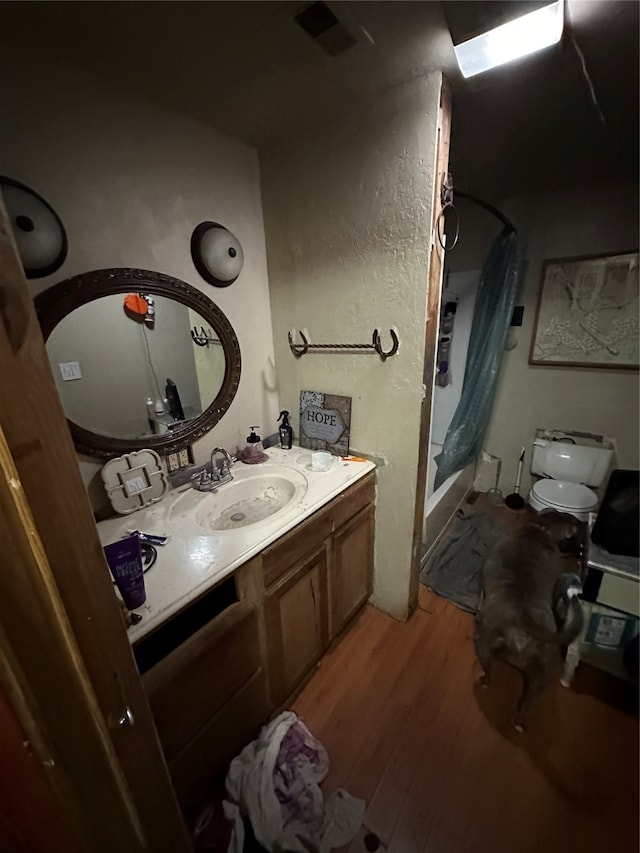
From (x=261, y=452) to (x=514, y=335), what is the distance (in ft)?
5.02

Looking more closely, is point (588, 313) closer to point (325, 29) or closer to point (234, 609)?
point (325, 29)

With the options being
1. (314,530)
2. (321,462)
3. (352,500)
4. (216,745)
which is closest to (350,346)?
(321,462)

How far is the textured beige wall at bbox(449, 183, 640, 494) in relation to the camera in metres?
0.96

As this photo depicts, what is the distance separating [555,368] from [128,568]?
5.74 feet

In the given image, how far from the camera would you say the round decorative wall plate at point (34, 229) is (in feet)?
2.56

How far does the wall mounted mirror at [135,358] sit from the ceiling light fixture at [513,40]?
1057 mm

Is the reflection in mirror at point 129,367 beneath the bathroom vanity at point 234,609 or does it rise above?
above

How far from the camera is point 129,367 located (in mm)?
1073

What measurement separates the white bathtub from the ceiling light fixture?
151 centimetres

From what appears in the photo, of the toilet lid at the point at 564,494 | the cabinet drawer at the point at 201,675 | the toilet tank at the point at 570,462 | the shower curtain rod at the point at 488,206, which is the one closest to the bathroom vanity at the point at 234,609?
the cabinet drawer at the point at 201,675

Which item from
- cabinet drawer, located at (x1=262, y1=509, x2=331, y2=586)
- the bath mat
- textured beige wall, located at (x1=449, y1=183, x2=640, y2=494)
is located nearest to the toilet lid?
textured beige wall, located at (x1=449, y1=183, x2=640, y2=494)

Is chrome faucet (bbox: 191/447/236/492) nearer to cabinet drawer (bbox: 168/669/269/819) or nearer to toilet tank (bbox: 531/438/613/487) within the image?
cabinet drawer (bbox: 168/669/269/819)

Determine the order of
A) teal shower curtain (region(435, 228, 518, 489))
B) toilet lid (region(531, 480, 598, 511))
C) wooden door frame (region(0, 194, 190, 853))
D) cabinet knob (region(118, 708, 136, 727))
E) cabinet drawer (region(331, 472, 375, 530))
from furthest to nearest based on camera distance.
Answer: teal shower curtain (region(435, 228, 518, 489)) < toilet lid (region(531, 480, 598, 511)) < cabinet drawer (region(331, 472, 375, 530)) < cabinet knob (region(118, 708, 136, 727)) < wooden door frame (region(0, 194, 190, 853))

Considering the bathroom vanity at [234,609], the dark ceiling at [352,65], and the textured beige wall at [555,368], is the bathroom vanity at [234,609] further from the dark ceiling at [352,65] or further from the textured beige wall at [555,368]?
the dark ceiling at [352,65]
